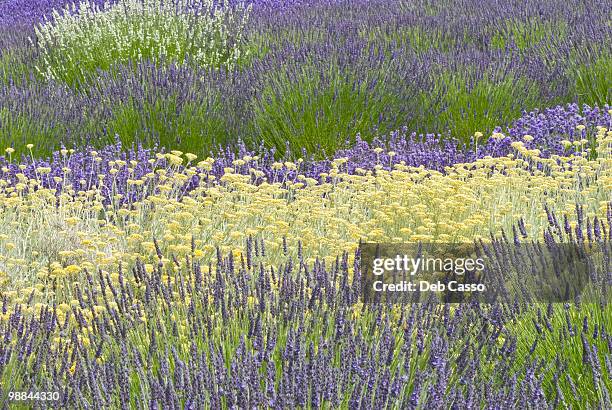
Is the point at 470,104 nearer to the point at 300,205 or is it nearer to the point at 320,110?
the point at 320,110

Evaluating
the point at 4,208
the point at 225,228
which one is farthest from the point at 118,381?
the point at 4,208

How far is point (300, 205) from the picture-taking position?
4223 mm

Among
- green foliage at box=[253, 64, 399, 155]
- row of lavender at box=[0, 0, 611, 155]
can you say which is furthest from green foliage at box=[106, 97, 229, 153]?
green foliage at box=[253, 64, 399, 155]

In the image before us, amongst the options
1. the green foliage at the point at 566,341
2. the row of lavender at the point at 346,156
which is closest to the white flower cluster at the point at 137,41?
the row of lavender at the point at 346,156

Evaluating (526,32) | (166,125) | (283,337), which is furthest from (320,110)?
(283,337)

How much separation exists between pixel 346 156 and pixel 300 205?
1306 millimetres

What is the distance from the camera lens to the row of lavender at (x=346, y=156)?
5.36 m

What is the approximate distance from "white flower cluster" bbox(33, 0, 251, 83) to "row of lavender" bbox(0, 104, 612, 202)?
199 centimetres

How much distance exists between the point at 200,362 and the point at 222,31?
692cm

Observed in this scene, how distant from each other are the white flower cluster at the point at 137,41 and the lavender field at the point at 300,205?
0.04 metres

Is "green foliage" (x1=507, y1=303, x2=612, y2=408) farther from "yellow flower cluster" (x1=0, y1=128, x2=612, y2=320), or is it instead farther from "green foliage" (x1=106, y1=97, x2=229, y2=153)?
"green foliage" (x1=106, y1=97, x2=229, y2=153)

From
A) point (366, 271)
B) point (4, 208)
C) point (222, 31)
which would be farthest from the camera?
point (222, 31)

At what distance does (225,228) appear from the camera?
3930 millimetres

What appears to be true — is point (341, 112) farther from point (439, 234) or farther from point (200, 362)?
point (200, 362)
